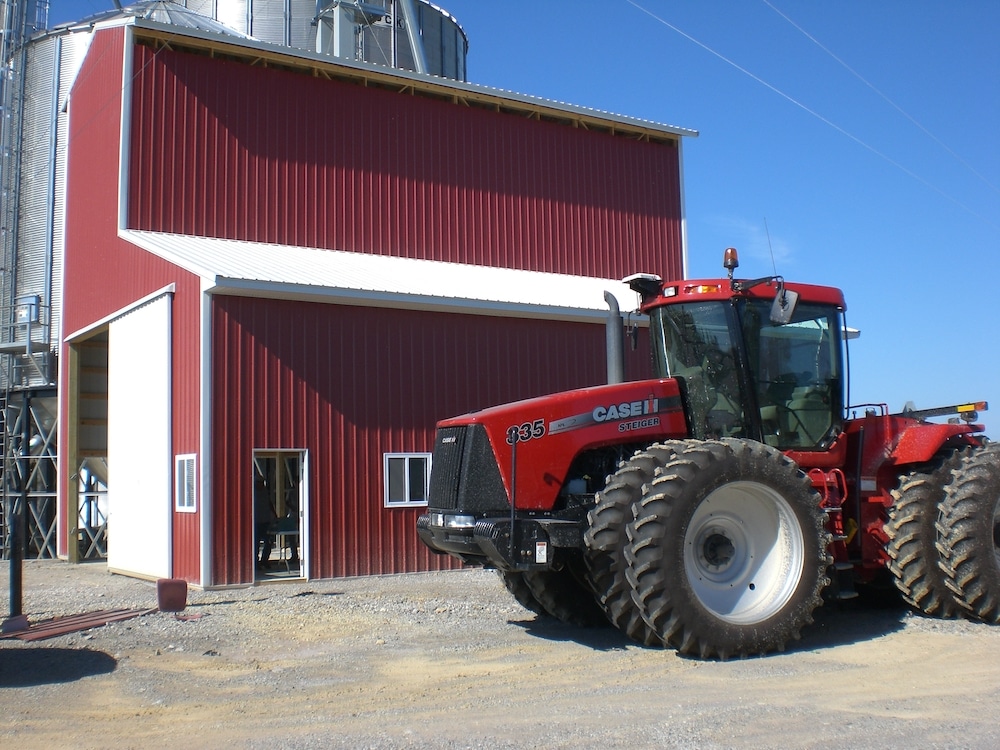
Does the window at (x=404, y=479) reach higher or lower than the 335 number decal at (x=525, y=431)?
lower

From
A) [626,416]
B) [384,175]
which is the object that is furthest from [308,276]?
[626,416]

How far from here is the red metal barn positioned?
50.0 ft

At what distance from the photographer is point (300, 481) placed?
50.7ft

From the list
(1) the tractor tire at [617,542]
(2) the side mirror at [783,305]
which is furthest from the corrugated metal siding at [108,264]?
(2) the side mirror at [783,305]

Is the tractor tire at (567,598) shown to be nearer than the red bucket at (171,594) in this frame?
Yes

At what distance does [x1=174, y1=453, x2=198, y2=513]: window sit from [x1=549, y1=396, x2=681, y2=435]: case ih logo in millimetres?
8071

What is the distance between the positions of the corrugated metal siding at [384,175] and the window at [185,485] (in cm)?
481

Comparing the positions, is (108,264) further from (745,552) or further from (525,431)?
(745,552)

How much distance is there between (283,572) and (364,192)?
7685 millimetres

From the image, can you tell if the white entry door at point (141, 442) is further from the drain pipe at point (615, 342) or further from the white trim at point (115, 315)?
the drain pipe at point (615, 342)

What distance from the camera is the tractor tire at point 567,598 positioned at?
962 centimetres

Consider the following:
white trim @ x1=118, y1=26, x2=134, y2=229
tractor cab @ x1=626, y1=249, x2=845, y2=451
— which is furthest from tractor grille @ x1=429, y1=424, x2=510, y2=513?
white trim @ x1=118, y1=26, x2=134, y2=229

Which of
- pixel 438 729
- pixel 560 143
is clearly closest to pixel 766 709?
pixel 438 729

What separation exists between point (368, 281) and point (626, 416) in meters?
8.49
